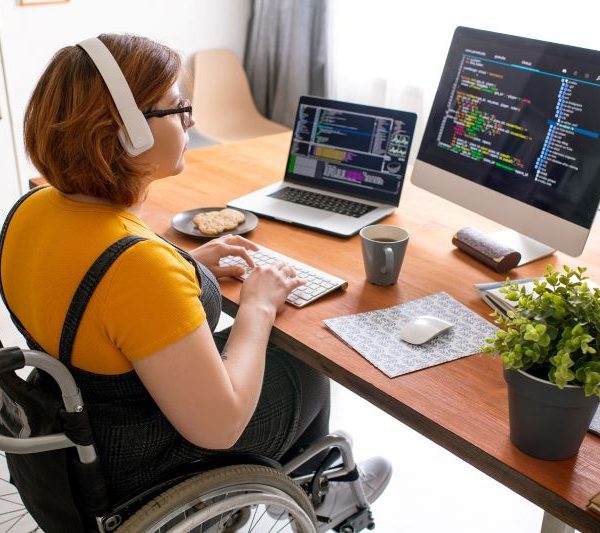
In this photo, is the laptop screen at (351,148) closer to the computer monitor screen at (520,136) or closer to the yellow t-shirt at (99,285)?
the computer monitor screen at (520,136)

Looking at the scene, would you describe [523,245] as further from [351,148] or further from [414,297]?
[351,148]

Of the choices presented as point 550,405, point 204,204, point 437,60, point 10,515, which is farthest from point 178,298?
point 437,60

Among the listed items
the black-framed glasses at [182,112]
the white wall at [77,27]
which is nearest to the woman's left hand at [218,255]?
the black-framed glasses at [182,112]

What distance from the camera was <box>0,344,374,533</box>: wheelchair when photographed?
1.07 metres

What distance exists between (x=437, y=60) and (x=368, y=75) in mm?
416

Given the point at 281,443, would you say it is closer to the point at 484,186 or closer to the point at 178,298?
the point at 178,298

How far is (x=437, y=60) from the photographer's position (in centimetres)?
318

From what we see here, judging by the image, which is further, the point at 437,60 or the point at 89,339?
the point at 437,60

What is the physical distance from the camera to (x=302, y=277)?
1.47 metres

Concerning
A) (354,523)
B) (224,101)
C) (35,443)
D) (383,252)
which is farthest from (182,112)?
(224,101)

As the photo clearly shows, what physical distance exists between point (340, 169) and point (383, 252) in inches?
18.5

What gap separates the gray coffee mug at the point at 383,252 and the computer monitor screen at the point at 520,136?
0.30 meters

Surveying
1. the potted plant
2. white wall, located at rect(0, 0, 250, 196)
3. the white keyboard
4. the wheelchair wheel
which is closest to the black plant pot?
the potted plant

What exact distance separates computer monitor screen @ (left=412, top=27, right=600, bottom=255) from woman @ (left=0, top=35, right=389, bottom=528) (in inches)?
25.2
